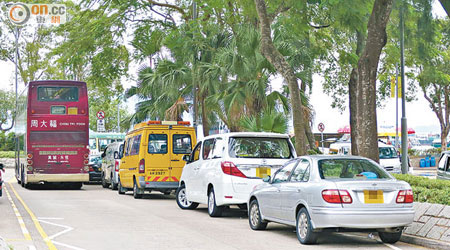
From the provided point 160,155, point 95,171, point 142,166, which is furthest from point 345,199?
→ point 95,171

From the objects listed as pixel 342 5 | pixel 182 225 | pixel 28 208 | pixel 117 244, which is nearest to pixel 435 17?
pixel 342 5

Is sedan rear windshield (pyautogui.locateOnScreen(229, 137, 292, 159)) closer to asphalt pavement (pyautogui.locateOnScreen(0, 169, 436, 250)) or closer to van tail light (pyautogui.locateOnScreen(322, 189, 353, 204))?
asphalt pavement (pyautogui.locateOnScreen(0, 169, 436, 250))

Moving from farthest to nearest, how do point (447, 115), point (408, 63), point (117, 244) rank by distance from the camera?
1. point (447, 115)
2. point (408, 63)
3. point (117, 244)

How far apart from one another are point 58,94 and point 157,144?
7.47 meters

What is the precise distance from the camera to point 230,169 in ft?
52.9

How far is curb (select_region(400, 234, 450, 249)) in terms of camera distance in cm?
1126

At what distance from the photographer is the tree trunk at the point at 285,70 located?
20.2m

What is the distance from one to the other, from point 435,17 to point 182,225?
26.5 ft

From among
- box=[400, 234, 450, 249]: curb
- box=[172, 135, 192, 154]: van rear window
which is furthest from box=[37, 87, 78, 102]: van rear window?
box=[400, 234, 450, 249]: curb

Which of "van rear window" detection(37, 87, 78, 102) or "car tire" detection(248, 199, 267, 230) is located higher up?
"van rear window" detection(37, 87, 78, 102)

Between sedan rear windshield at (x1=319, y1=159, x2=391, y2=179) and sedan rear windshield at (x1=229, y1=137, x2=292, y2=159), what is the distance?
4.18m

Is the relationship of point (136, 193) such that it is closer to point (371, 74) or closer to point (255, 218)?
point (371, 74)

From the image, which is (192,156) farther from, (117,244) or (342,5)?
(117,244)

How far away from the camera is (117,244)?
11.9m
